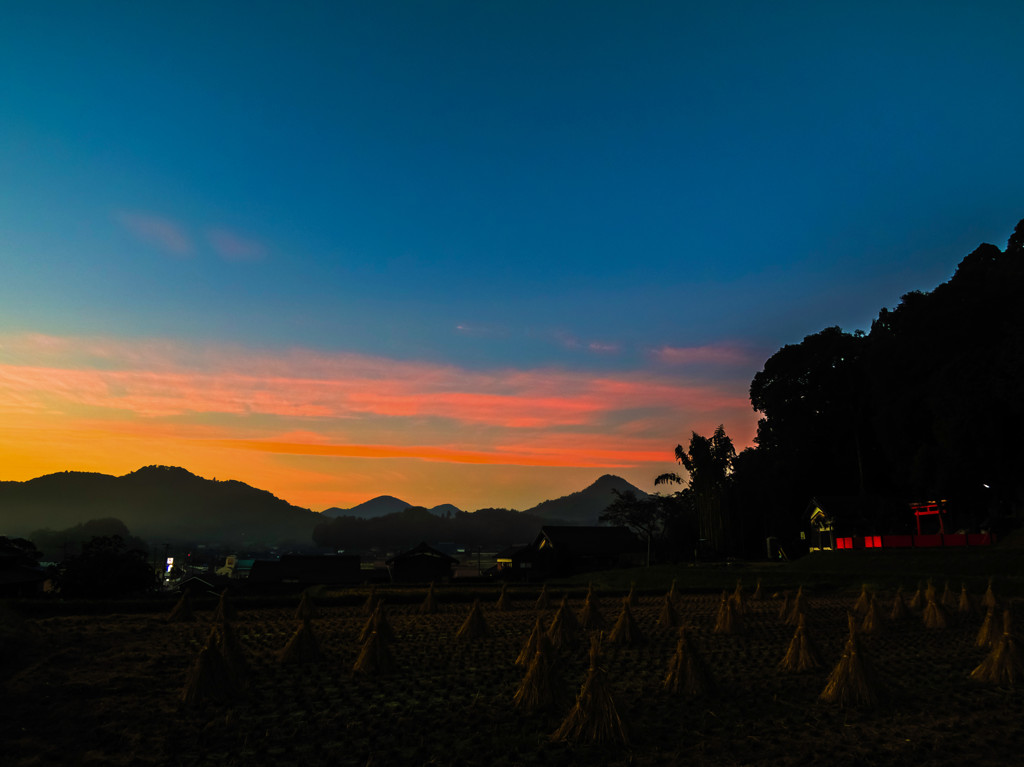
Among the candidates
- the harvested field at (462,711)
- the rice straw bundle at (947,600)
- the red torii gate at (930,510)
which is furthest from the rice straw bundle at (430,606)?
the red torii gate at (930,510)

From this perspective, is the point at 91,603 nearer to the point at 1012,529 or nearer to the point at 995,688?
A: the point at 995,688

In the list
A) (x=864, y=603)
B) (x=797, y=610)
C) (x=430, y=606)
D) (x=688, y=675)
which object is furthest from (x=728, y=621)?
(x=430, y=606)

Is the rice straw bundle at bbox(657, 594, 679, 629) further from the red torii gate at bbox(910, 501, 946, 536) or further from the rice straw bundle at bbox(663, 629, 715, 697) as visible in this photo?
the red torii gate at bbox(910, 501, 946, 536)

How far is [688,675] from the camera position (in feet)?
34.9

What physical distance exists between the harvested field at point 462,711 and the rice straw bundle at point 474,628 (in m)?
0.31

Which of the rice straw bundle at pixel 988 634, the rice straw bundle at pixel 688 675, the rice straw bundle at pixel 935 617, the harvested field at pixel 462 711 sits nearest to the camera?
the harvested field at pixel 462 711

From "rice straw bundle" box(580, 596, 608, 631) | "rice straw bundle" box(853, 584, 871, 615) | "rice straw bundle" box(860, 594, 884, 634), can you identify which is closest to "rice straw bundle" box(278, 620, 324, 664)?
"rice straw bundle" box(580, 596, 608, 631)

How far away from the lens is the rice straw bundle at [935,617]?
18594 millimetres

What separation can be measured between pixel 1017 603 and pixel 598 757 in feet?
74.2

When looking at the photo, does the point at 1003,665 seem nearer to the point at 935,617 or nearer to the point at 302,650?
the point at 935,617

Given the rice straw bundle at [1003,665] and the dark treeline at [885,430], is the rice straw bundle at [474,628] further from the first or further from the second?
the dark treeline at [885,430]

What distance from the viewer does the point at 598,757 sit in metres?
7.70

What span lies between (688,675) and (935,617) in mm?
12594

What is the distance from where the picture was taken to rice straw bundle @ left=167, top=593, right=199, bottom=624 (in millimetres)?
20469
